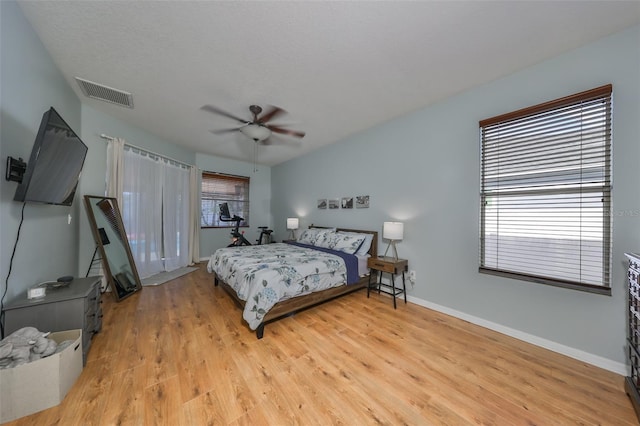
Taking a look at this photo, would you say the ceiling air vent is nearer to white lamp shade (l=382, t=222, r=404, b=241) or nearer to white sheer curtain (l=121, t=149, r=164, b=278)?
white sheer curtain (l=121, t=149, r=164, b=278)

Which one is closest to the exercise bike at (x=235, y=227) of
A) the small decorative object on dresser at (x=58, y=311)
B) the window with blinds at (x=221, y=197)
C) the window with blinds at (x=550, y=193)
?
the window with blinds at (x=221, y=197)

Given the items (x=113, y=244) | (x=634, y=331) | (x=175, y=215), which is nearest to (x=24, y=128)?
(x=113, y=244)

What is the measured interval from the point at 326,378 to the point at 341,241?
2.20 m

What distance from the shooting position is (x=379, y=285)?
3326 millimetres

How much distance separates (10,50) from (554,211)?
15.1 ft

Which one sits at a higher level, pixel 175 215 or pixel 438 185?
pixel 438 185

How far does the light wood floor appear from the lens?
1310mm

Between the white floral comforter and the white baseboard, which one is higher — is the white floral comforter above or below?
above

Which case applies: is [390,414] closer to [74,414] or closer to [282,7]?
[74,414]

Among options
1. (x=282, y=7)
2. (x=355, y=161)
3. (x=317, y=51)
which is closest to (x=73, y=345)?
(x=282, y=7)

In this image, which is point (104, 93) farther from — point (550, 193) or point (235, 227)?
point (550, 193)

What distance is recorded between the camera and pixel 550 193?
2.02 meters

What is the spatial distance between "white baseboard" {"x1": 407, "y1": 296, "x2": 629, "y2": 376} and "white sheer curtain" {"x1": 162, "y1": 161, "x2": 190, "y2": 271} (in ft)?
15.8

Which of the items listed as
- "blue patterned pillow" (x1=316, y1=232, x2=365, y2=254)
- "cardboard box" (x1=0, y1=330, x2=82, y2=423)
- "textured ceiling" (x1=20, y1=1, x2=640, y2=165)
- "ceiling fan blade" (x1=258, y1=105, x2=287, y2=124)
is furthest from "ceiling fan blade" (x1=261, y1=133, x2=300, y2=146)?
"cardboard box" (x1=0, y1=330, x2=82, y2=423)
